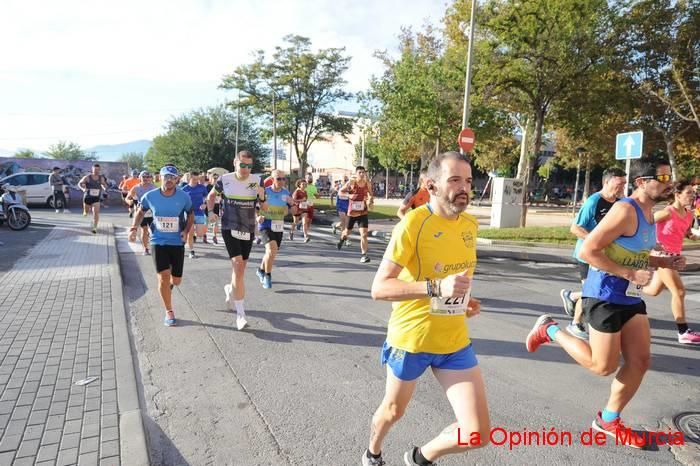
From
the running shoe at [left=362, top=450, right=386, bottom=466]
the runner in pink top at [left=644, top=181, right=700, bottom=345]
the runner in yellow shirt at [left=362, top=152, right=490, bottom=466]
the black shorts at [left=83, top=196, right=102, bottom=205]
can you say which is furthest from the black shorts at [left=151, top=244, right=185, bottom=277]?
the black shorts at [left=83, top=196, right=102, bottom=205]

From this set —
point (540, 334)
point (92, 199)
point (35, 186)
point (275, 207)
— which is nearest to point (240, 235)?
point (275, 207)

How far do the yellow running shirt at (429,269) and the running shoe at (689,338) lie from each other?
4.24 meters

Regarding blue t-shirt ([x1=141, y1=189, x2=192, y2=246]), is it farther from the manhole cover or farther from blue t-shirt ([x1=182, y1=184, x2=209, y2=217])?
blue t-shirt ([x1=182, y1=184, x2=209, y2=217])

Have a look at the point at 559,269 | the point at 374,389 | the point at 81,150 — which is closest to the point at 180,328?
the point at 374,389

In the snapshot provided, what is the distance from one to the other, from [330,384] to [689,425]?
2.79 metres

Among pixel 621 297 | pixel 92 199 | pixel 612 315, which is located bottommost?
pixel 612 315

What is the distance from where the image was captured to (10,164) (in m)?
26.5

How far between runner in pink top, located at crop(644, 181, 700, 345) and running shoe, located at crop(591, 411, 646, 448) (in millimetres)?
2323

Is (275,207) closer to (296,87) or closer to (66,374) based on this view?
(66,374)

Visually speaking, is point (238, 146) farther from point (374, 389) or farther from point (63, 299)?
point (374, 389)

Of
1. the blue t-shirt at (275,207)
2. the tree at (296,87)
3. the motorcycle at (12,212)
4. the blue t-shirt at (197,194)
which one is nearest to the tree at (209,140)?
the tree at (296,87)

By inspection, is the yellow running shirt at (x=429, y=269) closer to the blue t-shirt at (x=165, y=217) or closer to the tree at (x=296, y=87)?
the blue t-shirt at (x=165, y=217)

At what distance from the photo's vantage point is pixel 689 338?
527cm

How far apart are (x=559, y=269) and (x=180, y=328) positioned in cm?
847
